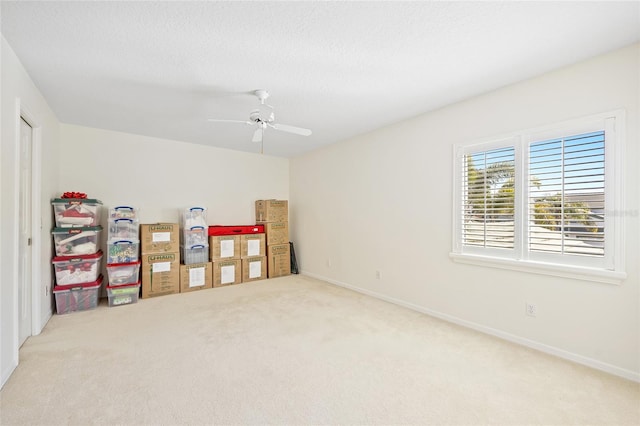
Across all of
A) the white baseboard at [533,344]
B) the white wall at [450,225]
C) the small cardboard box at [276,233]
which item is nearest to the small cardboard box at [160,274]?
the small cardboard box at [276,233]

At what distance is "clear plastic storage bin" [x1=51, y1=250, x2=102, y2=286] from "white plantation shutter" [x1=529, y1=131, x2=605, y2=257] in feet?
16.0

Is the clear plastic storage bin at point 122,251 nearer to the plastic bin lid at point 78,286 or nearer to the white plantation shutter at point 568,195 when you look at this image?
the plastic bin lid at point 78,286

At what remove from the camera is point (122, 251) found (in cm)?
395

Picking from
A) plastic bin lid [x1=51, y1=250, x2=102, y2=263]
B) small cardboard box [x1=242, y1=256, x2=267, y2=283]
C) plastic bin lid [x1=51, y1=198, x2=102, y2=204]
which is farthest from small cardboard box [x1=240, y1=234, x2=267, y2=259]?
plastic bin lid [x1=51, y1=198, x2=102, y2=204]

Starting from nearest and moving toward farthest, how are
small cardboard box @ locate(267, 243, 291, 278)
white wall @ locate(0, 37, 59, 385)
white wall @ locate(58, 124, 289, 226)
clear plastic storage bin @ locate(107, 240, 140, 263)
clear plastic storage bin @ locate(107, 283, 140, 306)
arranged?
white wall @ locate(0, 37, 59, 385)
clear plastic storage bin @ locate(107, 283, 140, 306)
clear plastic storage bin @ locate(107, 240, 140, 263)
white wall @ locate(58, 124, 289, 226)
small cardboard box @ locate(267, 243, 291, 278)

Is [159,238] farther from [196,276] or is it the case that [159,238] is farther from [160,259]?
[196,276]

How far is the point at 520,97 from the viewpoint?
Result: 106 inches

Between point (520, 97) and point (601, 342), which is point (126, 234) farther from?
point (601, 342)

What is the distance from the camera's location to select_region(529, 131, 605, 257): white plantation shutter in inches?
89.6

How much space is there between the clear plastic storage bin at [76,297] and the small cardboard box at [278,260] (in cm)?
252

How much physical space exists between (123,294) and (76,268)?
62 centimetres

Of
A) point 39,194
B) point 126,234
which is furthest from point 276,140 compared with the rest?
point 39,194

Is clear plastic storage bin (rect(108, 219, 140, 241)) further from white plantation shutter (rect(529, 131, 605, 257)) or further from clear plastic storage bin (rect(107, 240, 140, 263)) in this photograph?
white plantation shutter (rect(529, 131, 605, 257))

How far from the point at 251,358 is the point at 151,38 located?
2512 millimetres
